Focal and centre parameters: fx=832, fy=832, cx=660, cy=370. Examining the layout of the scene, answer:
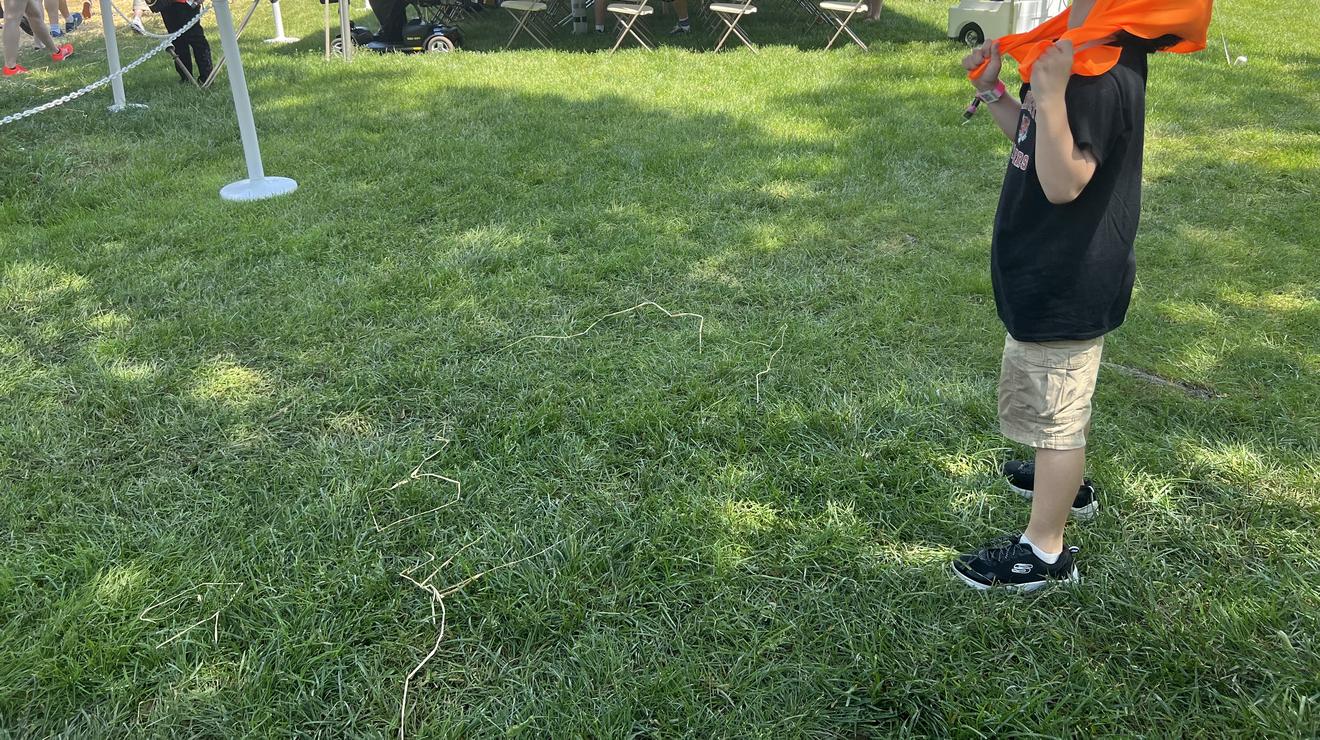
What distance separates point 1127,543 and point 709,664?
3.91 ft

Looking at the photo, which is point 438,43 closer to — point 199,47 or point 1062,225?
point 199,47

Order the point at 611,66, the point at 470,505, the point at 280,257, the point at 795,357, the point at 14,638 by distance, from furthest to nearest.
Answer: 1. the point at 611,66
2. the point at 280,257
3. the point at 795,357
4. the point at 470,505
5. the point at 14,638

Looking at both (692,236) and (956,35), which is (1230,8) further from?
(692,236)

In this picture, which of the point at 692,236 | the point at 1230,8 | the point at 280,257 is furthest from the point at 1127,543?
the point at 1230,8

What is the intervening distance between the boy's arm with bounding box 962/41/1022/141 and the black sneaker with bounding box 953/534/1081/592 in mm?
1024

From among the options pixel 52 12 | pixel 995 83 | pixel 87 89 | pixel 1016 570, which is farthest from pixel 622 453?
pixel 52 12

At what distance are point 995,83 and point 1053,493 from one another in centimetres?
101

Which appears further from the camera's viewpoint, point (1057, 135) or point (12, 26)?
point (12, 26)

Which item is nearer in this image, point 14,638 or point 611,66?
point 14,638

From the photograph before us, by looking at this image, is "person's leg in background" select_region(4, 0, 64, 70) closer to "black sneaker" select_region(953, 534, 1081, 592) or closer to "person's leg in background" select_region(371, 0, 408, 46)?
"person's leg in background" select_region(371, 0, 408, 46)

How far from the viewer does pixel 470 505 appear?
245cm

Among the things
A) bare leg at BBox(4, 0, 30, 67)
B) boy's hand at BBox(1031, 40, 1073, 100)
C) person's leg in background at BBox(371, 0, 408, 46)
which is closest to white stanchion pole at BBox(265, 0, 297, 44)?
person's leg in background at BBox(371, 0, 408, 46)

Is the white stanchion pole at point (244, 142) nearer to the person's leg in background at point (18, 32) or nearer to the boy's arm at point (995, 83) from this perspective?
the boy's arm at point (995, 83)

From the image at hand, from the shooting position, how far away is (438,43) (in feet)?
30.3
